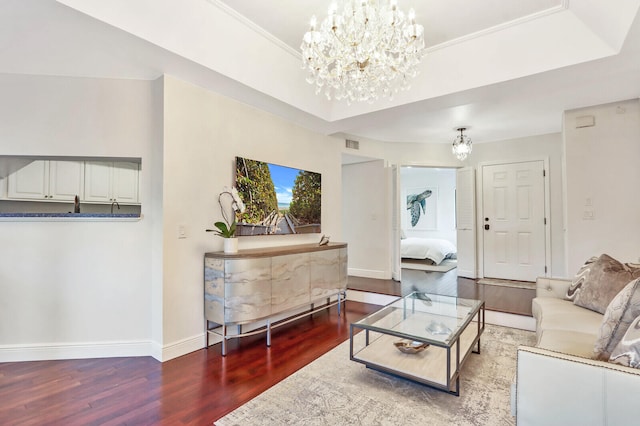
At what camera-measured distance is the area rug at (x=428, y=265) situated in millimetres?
6512

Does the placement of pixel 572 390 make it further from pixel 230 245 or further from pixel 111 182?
pixel 111 182

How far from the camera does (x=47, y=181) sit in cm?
284

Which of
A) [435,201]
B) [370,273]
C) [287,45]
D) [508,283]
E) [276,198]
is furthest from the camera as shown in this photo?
[435,201]

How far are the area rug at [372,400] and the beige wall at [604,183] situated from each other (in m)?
2.20

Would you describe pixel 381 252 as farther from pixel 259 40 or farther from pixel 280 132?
pixel 259 40

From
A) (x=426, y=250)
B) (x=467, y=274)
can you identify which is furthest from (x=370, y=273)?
(x=426, y=250)

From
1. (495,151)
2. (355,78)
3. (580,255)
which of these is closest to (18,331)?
(355,78)

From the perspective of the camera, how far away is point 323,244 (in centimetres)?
388

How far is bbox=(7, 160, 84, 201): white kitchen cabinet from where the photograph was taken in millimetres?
2734

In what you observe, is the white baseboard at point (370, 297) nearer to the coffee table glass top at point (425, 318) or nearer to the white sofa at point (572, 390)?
the coffee table glass top at point (425, 318)

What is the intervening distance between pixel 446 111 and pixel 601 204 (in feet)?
6.78

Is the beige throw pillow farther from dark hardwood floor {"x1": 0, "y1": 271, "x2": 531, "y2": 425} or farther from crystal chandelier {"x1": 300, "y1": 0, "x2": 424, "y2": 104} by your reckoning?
crystal chandelier {"x1": 300, "y1": 0, "x2": 424, "y2": 104}

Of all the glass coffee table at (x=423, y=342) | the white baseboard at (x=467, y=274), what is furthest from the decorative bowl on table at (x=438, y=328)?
the white baseboard at (x=467, y=274)

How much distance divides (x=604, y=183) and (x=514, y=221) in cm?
180
